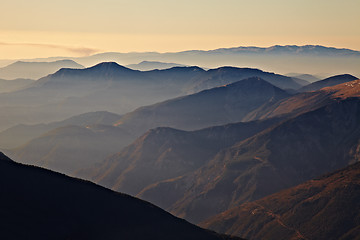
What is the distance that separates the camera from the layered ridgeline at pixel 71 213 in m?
103

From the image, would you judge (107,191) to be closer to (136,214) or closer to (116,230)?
(136,214)

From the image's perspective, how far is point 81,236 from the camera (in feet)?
347

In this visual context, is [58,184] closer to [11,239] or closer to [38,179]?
[38,179]

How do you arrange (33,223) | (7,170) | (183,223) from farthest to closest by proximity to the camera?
1. (183,223)
2. (7,170)
3. (33,223)

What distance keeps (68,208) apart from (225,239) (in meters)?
42.6

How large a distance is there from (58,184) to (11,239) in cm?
3498

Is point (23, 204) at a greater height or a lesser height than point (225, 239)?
greater

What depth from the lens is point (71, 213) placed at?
11450 centimetres

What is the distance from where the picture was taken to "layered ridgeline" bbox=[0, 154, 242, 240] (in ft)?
339

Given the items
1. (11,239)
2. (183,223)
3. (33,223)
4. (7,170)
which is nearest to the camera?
(11,239)

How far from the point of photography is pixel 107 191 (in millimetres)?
135625

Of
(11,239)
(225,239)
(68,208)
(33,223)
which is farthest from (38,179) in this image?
(225,239)

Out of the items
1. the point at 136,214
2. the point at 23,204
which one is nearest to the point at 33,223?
the point at 23,204

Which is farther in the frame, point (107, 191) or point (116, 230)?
point (107, 191)
